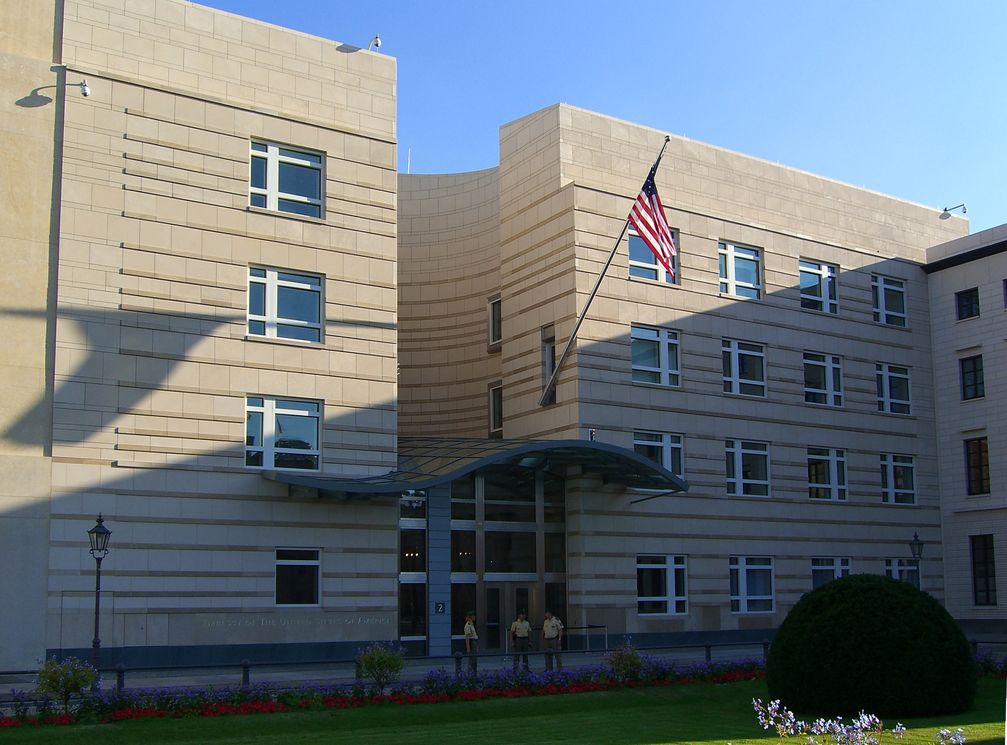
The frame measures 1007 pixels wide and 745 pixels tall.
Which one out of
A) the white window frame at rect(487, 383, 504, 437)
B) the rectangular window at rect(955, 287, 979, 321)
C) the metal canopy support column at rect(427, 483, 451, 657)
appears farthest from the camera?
the rectangular window at rect(955, 287, 979, 321)

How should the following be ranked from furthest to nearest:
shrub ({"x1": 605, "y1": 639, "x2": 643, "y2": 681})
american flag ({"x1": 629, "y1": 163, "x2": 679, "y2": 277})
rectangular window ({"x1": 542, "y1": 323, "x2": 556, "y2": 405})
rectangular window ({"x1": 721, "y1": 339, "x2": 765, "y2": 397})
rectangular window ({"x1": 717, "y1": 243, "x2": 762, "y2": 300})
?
rectangular window ({"x1": 717, "y1": 243, "x2": 762, "y2": 300}) < rectangular window ({"x1": 721, "y1": 339, "x2": 765, "y2": 397}) < rectangular window ({"x1": 542, "y1": 323, "x2": 556, "y2": 405}) < american flag ({"x1": 629, "y1": 163, "x2": 679, "y2": 277}) < shrub ({"x1": 605, "y1": 639, "x2": 643, "y2": 681})

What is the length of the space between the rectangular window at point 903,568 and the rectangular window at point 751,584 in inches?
247

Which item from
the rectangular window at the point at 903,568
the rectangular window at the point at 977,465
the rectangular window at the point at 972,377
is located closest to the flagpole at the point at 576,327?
the rectangular window at the point at 903,568

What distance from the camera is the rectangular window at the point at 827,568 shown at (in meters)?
44.5

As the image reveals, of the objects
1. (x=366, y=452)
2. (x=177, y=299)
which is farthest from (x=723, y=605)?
(x=177, y=299)

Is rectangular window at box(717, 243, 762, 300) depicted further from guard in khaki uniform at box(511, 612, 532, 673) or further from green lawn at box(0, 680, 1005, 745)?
green lawn at box(0, 680, 1005, 745)

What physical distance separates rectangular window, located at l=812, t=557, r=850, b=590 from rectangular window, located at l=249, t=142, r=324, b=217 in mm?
22295

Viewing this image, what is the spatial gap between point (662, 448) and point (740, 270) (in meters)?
7.89

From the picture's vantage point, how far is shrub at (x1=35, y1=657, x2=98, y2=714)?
21.7 metres

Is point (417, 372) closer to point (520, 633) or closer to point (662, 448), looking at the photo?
point (662, 448)

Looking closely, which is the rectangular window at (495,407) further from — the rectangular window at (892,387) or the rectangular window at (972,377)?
the rectangular window at (972,377)

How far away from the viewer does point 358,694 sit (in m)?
23.9

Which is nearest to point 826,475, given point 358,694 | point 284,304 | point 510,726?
point 284,304

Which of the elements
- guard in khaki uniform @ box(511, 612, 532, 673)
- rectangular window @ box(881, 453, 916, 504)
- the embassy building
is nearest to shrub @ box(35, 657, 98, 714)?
the embassy building
